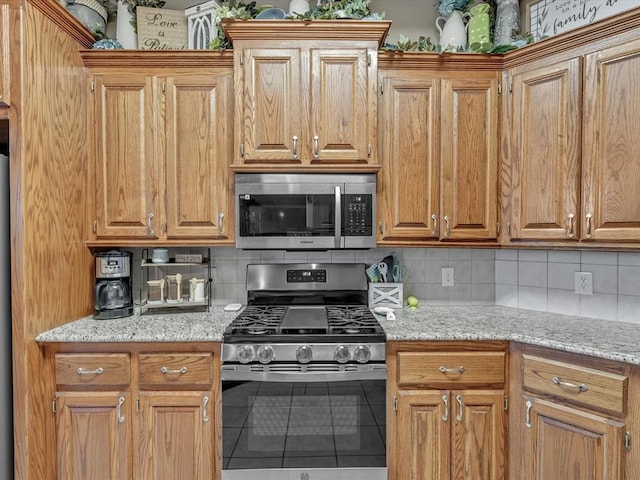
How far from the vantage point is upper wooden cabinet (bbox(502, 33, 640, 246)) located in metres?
1.71

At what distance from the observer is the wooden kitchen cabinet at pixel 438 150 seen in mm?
2115

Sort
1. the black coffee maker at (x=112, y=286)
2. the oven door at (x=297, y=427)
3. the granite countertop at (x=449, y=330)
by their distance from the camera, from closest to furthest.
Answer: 1. the granite countertop at (x=449, y=330)
2. the oven door at (x=297, y=427)
3. the black coffee maker at (x=112, y=286)

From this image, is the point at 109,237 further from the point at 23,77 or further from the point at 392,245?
the point at 392,245

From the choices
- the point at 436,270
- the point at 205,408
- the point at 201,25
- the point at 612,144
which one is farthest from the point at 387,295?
the point at 201,25

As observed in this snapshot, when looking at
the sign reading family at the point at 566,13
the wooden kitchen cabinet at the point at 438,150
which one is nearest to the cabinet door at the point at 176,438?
the wooden kitchen cabinet at the point at 438,150

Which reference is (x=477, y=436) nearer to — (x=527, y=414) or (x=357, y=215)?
(x=527, y=414)

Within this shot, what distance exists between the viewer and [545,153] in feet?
6.40

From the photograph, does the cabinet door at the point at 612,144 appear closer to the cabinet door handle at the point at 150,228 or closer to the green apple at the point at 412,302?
the green apple at the point at 412,302

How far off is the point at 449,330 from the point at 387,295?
0.51m

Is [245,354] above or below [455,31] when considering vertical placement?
below

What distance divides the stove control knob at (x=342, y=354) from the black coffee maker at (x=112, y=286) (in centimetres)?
116

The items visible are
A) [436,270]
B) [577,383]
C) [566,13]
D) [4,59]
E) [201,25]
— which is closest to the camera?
[577,383]

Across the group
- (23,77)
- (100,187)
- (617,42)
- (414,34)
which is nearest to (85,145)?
(100,187)

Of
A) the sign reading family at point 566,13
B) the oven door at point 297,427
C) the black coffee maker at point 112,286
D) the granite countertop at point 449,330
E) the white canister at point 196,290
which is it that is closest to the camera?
the granite countertop at point 449,330
